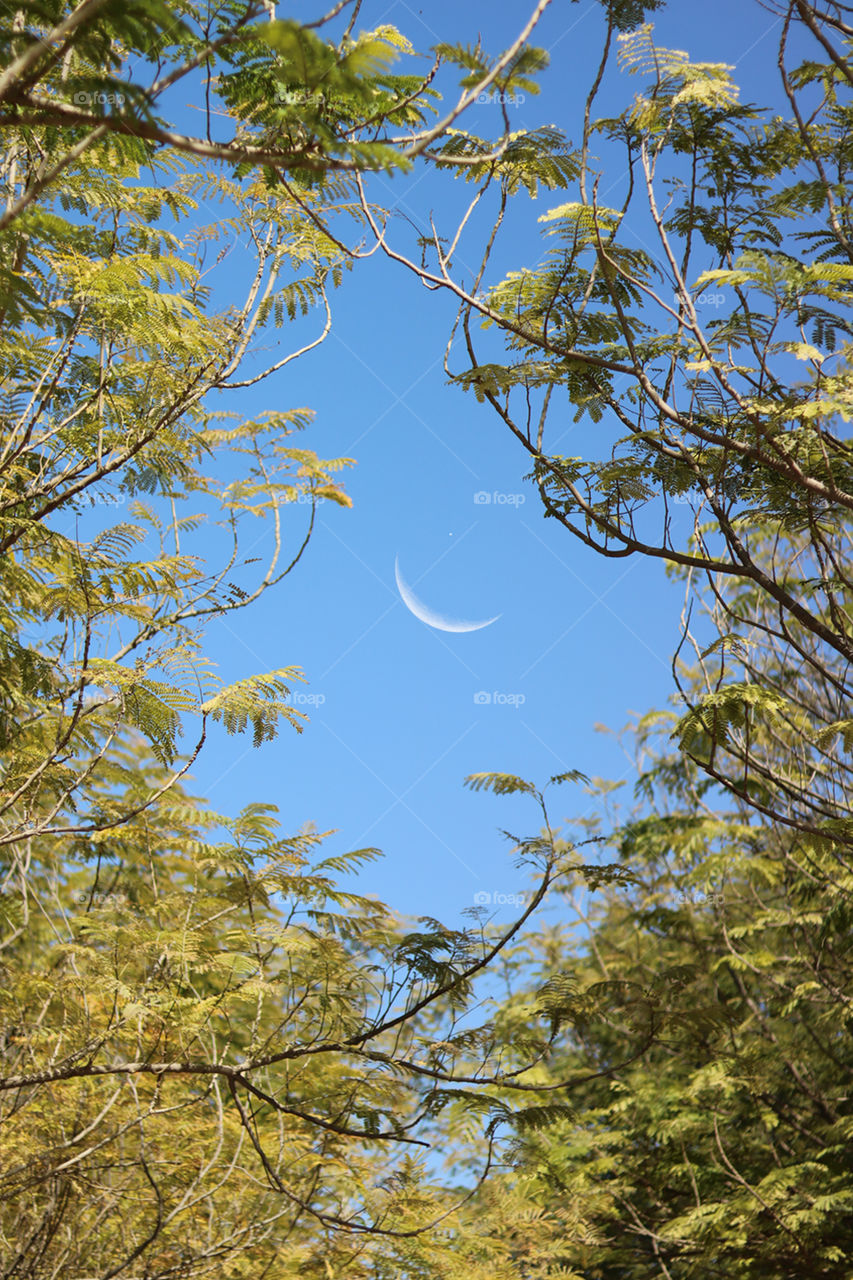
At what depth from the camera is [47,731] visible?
450cm

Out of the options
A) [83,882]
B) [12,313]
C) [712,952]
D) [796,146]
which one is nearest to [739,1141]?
[712,952]

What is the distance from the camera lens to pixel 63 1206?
4.68m

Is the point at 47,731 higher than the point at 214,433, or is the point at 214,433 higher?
the point at 214,433

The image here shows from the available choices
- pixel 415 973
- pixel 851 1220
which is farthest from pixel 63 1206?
pixel 851 1220

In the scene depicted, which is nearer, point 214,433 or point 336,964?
point 336,964

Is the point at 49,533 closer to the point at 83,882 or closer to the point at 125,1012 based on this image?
the point at 125,1012

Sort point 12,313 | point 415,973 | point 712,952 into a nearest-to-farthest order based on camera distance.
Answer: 1. point 12,313
2. point 415,973
3. point 712,952

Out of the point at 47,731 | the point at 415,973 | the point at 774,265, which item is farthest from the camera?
the point at 47,731

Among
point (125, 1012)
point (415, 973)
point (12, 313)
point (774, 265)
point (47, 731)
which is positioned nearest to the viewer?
point (12, 313)

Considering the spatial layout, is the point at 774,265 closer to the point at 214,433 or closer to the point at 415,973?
the point at 415,973

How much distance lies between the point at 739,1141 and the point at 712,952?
5.54 feet

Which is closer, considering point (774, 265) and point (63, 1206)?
point (774, 265)

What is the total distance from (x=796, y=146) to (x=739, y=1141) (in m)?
8.06

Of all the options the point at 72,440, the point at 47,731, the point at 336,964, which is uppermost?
the point at 72,440
